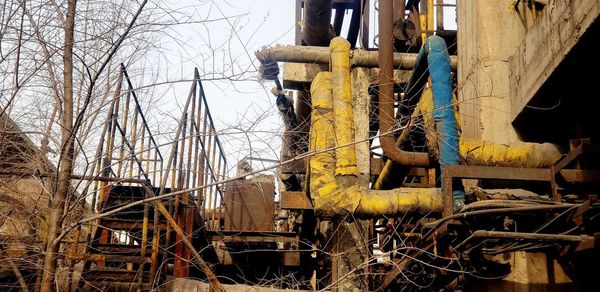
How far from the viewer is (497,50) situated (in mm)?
7234

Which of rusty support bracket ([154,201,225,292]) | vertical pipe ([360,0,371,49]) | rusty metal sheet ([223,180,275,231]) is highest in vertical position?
vertical pipe ([360,0,371,49])

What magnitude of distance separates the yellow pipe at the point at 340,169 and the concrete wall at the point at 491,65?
1.16m

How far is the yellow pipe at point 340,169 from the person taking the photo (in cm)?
657

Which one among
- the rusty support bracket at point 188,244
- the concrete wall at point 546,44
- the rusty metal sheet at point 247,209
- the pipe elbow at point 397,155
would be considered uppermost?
the concrete wall at point 546,44

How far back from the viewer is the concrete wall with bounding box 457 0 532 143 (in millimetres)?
7066

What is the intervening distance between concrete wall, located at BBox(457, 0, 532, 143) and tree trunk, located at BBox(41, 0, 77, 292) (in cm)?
424

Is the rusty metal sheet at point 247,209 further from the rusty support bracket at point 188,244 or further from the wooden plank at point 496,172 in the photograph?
the wooden plank at point 496,172

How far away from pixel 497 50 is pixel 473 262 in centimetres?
256

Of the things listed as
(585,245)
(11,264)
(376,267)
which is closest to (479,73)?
(585,245)

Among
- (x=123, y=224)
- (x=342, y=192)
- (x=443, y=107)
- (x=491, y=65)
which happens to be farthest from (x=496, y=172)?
(x=123, y=224)

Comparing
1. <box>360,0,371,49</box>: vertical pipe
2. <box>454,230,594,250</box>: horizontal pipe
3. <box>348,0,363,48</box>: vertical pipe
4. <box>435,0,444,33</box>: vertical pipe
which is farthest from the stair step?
<box>435,0,444,33</box>: vertical pipe

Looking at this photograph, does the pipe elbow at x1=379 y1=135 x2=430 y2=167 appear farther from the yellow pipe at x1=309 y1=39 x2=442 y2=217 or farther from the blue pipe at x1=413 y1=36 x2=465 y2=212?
the blue pipe at x1=413 y1=36 x2=465 y2=212

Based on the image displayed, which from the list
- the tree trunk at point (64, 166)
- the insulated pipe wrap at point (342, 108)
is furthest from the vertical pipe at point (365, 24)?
the tree trunk at point (64, 166)

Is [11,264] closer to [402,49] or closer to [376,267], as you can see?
[376,267]
